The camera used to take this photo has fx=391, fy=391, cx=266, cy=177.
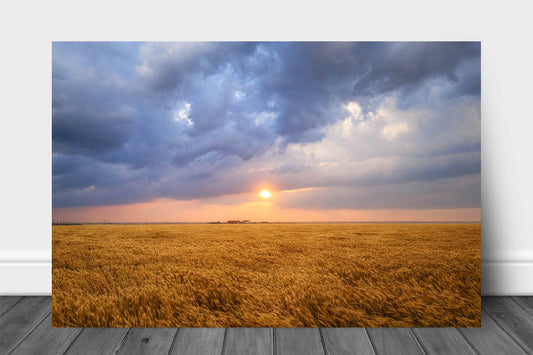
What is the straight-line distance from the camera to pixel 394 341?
6.07 ft

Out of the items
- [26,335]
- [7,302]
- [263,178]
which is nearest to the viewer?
[26,335]

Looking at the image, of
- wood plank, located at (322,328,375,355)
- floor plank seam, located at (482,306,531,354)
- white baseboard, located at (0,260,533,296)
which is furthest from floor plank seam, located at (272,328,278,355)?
white baseboard, located at (0,260,533,296)

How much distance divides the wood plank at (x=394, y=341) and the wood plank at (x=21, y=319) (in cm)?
171

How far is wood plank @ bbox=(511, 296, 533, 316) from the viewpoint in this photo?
7.28ft

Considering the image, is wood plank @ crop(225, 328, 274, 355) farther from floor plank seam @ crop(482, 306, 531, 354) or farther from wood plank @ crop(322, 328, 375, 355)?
floor plank seam @ crop(482, 306, 531, 354)

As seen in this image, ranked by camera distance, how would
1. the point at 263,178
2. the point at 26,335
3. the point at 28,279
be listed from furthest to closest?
the point at 28,279 → the point at 263,178 → the point at 26,335

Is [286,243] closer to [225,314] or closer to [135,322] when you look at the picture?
[225,314]

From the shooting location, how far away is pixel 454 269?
7.03 feet

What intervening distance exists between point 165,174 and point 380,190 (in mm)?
1216

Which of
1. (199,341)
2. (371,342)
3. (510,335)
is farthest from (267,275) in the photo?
(510,335)

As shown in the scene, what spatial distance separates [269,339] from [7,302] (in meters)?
1.64

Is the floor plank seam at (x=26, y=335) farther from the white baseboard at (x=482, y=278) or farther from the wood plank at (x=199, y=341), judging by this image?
the wood plank at (x=199, y=341)
